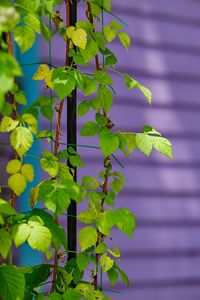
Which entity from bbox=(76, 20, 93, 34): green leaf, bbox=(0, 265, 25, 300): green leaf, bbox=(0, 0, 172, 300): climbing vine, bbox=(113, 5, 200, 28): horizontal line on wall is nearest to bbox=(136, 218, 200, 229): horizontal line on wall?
bbox=(113, 5, 200, 28): horizontal line on wall

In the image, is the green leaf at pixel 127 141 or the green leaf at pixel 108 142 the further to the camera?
the green leaf at pixel 127 141

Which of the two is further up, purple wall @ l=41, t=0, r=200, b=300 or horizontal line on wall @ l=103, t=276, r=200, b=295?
purple wall @ l=41, t=0, r=200, b=300

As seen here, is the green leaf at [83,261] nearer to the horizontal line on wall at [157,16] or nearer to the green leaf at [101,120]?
the green leaf at [101,120]

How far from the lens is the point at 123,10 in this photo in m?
3.32

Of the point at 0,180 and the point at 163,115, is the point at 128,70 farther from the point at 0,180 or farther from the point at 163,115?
the point at 0,180

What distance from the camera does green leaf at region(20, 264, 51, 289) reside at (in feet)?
6.59

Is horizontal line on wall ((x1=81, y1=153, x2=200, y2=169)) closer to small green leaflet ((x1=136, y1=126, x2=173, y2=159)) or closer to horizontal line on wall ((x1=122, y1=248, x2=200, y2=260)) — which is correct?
horizontal line on wall ((x1=122, y1=248, x2=200, y2=260))

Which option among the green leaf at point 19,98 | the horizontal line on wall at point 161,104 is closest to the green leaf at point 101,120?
the green leaf at point 19,98

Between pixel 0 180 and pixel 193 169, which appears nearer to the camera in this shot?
pixel 0 180

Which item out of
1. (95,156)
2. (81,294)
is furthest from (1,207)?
(95,156)

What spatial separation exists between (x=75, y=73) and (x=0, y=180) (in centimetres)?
108

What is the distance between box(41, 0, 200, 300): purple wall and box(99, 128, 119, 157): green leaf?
1.25 meters

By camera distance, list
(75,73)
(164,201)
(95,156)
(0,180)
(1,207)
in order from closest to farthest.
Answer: (1,207) → (75,73) → (0,180) → (95,156) → (164,201)

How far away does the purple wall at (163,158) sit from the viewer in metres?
3.34
